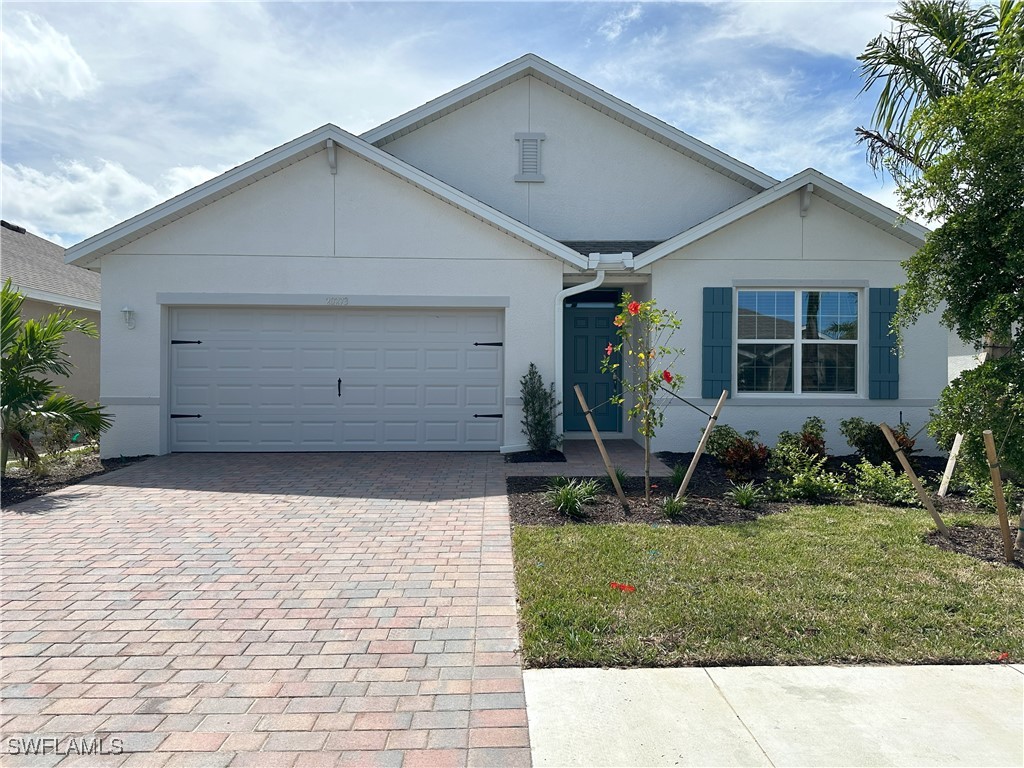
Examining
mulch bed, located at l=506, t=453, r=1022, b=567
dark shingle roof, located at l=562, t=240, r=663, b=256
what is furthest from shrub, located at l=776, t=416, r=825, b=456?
dark shingle roof, located at l=562, t=240, r=663, b=256

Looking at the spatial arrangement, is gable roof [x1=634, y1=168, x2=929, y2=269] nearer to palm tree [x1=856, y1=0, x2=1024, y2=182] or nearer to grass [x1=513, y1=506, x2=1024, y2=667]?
palm tree [x1=856, y1=0, x2=1024, y2=182]

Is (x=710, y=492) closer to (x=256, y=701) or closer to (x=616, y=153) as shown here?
(x=256, y=701)

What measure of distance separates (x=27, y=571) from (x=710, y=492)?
686 centimetres

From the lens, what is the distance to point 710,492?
8.38 m

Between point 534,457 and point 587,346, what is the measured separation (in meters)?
3.27

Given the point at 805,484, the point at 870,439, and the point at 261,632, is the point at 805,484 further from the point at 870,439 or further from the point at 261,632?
the point at 261,632

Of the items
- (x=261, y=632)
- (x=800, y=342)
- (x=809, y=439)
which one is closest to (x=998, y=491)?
(x=809, y=439)

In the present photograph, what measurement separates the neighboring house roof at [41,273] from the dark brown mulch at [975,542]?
16348 mm

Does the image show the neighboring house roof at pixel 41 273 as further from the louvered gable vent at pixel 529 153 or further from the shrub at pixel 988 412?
the shrub at pixel 988 412

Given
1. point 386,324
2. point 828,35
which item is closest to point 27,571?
point 386,324

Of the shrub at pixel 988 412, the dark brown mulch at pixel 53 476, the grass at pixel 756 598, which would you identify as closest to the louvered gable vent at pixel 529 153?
the dark brown mulch at pixel 53 476

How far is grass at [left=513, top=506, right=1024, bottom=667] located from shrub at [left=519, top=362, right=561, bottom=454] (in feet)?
14.2

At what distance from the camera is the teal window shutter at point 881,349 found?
443 inches

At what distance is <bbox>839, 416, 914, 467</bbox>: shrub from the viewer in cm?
1042
